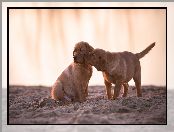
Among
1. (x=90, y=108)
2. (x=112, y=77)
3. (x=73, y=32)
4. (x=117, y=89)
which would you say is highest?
(x=73, y=32)

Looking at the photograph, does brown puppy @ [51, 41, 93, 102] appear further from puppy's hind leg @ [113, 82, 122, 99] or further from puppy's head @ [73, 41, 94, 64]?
puppy's hind leg @ [113, 82, 122, 99]

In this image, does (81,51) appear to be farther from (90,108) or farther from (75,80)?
(90,108)

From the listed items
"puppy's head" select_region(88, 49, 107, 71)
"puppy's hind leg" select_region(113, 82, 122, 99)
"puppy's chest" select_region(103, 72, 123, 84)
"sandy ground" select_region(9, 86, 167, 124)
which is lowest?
"sandy ground" select_region(9, 86, 167, 124)

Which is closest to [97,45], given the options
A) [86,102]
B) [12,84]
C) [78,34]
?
[78,34]

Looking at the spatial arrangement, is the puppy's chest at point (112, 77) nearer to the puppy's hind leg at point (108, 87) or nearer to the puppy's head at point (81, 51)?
the puppy's hind leg at point (108, 87)

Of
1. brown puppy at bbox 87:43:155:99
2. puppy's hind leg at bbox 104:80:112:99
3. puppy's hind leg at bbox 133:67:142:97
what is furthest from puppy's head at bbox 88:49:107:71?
puppy's hind leg at bbox 133:67:142:97

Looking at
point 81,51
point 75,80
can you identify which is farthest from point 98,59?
point 75,80

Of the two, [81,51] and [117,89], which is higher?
[81,51]
